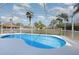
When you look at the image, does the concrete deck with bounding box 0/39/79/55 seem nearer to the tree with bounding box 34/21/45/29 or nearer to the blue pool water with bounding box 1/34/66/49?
the blue pool water with bounding box 1/34/66/49

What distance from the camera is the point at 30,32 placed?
3.91 m

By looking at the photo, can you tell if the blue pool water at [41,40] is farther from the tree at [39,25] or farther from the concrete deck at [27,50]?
the tree at [39,25]

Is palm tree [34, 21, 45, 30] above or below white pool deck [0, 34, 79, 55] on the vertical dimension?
above

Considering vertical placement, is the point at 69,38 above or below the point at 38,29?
below

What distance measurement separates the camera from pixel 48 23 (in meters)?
3.91

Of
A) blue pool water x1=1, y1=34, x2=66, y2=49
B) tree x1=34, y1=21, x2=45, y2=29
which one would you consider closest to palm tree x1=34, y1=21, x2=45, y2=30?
tree x1=34, y1=21, x2=45, y2=29

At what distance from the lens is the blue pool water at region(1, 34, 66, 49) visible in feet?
12.5

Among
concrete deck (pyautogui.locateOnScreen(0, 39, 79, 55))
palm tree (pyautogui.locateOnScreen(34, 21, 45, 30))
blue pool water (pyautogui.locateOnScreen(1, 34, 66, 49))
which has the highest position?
palm tree (pyautogui.locateOnScreen(34, 21, 45, 30))

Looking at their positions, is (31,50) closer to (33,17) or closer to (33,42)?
(33,42)

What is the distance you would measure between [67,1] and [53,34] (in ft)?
3.17

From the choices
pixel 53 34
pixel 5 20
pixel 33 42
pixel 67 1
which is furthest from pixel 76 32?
pixel 5 20
